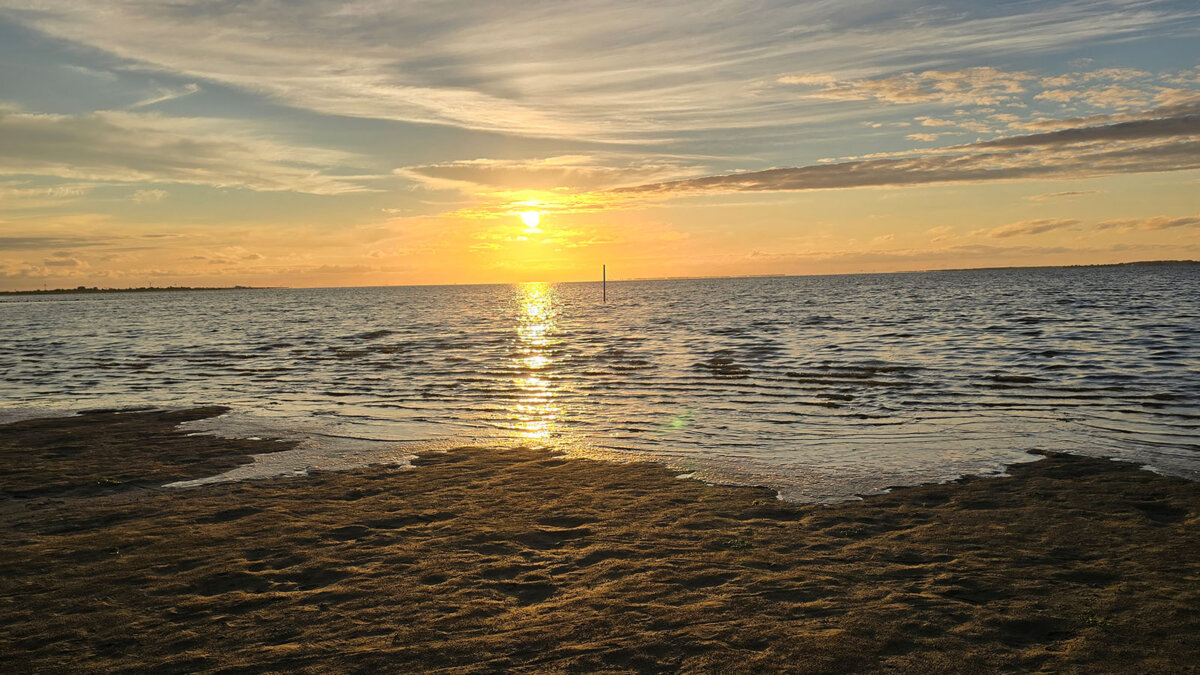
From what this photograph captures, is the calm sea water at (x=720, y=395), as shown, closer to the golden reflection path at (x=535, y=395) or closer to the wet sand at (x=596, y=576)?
the golden reflection path at (x=535, y=395)

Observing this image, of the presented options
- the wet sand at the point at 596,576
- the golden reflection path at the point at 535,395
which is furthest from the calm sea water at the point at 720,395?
the wet sand at the point at 596,576

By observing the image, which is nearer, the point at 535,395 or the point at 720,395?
the point at 720,395

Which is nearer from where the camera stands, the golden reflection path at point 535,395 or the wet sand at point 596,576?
the wet sand at point 596,576

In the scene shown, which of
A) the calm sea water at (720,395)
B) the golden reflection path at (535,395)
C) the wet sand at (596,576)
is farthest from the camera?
the golden reflection path at (535,395)

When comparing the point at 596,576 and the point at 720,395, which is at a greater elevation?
the point at 596,576

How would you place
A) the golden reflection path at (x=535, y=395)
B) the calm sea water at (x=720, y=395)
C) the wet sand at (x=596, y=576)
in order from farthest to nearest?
1. the golden reflection path at (x=535, y=395)
2. the calm sea water at (x=720, y=395)
3. the wet sand at (x=596, y=576)

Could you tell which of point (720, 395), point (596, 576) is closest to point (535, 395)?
point (720, 395)

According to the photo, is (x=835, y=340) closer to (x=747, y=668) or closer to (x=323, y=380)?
(x=323, y=380)

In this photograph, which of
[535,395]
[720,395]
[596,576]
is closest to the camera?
[596,576]

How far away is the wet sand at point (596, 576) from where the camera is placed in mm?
6043

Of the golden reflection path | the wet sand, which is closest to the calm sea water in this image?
the golden reflection path

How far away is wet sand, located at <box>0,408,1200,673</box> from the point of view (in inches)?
238

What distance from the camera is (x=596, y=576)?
301 inches

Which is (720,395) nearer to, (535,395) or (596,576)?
(535,395)
